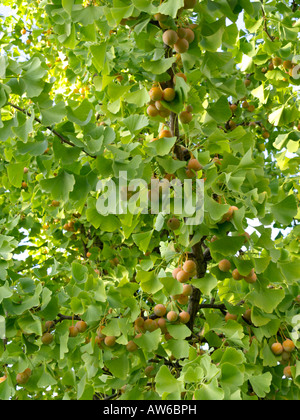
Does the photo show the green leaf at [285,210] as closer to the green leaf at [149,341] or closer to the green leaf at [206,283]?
the green leaf at [206,283]

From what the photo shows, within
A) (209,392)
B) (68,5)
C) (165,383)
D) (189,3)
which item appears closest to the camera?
(209,392)

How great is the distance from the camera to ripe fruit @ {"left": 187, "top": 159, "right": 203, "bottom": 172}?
1.63 m

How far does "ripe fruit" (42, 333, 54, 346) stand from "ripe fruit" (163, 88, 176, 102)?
101 centimetres

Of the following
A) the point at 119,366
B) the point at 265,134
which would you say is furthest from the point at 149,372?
the point at 265,134

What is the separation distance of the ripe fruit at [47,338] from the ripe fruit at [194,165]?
86 cm

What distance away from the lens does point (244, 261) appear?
163 centimetres

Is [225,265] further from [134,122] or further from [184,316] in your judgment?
[134,122]

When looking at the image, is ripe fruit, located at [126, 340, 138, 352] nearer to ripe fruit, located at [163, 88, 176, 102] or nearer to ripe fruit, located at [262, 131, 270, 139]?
ripe fruit, located at [163, 88, 176, 102]

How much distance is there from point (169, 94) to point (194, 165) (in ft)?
0.86

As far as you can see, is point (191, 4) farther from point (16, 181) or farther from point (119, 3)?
point (16, 181)

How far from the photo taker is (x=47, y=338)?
1.81 meters

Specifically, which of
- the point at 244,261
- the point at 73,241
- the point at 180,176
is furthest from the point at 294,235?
the point at 73,241
